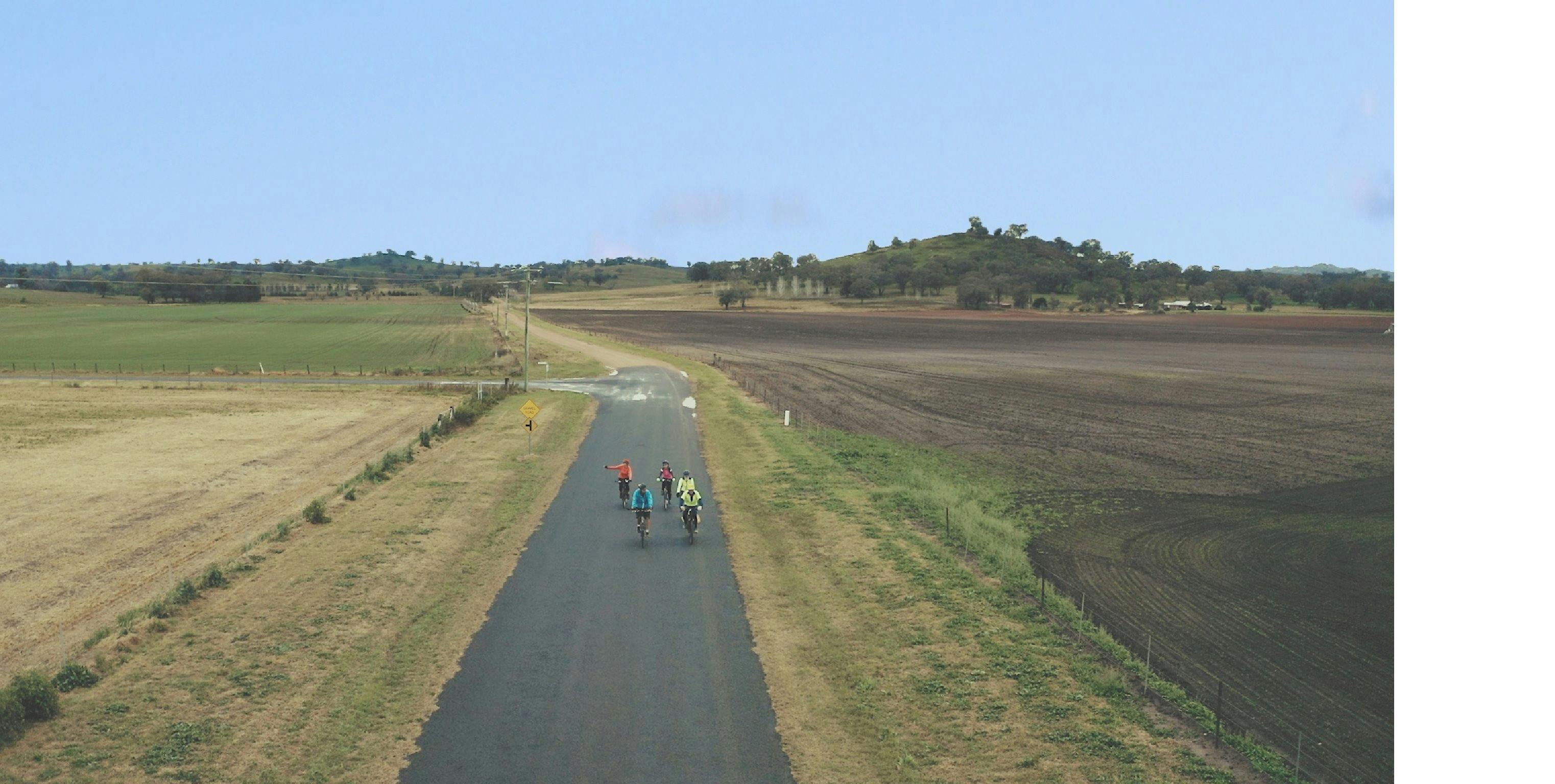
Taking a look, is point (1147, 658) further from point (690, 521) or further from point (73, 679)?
point (73, 679)

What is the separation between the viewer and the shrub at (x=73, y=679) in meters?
17.5

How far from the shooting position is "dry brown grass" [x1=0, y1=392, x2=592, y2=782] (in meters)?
15.2

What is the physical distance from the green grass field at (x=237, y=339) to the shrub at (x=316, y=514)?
61.0 meters

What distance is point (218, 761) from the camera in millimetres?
15078

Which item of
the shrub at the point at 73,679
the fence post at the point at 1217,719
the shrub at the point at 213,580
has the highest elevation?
the shrub at the point at 213,580

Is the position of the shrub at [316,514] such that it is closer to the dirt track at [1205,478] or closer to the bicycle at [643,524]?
the bicycle at [643,524]

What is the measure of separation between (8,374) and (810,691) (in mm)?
87013

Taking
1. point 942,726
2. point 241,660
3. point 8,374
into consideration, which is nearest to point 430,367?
point 8,374

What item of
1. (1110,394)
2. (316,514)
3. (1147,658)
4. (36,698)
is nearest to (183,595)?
(36,698)

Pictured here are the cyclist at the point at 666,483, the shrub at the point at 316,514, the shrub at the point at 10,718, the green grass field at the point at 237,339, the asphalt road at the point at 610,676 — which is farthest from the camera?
the green grass field at the point at 237,339

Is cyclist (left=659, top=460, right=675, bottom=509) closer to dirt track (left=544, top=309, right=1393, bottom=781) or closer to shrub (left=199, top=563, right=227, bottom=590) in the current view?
dirt track (left=544, top=309, right=1393, bottom=781)

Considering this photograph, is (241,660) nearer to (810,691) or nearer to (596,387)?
(810,691)

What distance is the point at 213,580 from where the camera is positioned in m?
23.8

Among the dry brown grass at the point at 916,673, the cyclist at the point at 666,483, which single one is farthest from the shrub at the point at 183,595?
the cyclist at the point at 666,483
